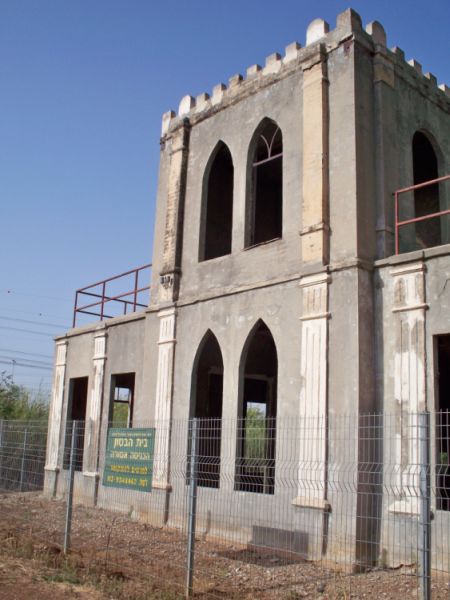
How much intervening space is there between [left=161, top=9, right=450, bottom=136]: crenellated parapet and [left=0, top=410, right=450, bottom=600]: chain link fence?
6.50 metres

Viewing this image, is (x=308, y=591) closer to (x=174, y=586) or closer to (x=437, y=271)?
(x=174, y=586)

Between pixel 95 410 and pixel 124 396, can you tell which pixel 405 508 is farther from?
pixel 124 396

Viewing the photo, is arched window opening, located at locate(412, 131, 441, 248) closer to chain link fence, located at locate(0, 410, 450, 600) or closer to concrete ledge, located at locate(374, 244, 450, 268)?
concrete ledge, located at locate(374, 244, 450, 268)

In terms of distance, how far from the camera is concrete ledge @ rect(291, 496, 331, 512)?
981cm

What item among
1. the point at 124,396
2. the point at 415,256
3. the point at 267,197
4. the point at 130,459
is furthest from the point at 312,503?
the point at 124,396

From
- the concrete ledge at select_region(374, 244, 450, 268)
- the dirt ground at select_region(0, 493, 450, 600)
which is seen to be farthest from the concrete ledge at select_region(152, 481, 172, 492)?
the concrete ledge at select_region(374, 244, 450, 268)

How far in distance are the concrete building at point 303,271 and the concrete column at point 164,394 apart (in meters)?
0.04

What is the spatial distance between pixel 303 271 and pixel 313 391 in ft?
6.71

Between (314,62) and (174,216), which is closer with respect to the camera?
(314,62)

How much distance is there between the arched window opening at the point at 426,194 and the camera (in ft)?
45.4

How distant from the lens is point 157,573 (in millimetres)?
8281

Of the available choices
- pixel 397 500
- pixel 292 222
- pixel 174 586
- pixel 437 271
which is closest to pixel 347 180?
pixel 292 222

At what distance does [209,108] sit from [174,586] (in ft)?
33.6

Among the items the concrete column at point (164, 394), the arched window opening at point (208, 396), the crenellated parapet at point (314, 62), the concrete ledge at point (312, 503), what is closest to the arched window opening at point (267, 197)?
the crenellated parapet at point (314, 62)
